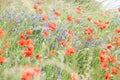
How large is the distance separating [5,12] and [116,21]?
2196mm

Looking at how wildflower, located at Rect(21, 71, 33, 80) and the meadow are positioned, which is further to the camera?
the meadow

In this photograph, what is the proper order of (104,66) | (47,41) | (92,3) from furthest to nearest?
(92,3) → (47,41) → (104,66)

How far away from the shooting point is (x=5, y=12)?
3.33 meters

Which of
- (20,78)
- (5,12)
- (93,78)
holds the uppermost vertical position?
(5,12)

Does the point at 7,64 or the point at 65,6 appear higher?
the point at 65,6

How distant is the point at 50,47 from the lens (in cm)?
291

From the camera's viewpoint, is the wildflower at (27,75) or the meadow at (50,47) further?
the meadow at (50,47)

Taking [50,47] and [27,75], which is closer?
[27,75]

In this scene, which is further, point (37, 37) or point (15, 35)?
point (37, 37)

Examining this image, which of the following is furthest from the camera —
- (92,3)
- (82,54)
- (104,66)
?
(92,3)

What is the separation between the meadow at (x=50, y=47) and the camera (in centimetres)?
219

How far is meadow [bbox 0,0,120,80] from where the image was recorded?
86.4 inches

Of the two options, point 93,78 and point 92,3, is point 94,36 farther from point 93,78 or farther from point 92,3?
point 92,3

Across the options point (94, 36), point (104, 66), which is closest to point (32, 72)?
point (104, 66)
